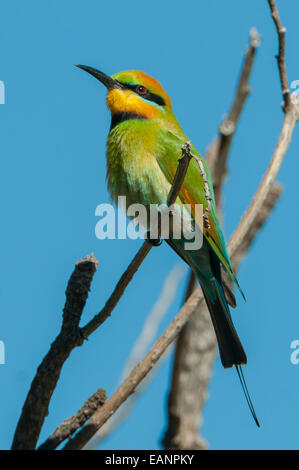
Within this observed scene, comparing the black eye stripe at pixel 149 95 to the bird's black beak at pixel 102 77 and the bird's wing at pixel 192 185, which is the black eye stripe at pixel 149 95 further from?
the bird's wing at pixel 192 185

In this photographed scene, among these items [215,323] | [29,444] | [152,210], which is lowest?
[29,444]

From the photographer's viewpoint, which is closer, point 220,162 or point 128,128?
point 128,128

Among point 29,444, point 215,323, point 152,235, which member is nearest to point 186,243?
point 152,235

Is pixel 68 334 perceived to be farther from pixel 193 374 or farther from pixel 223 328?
pixel 193 374

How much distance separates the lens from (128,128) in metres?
3.12

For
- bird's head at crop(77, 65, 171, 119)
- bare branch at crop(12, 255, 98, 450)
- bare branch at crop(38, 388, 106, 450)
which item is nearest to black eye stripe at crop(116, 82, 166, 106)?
bird's head at crop(77, 65, 171, 119)

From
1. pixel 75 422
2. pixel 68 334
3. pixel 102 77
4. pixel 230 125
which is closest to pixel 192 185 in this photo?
pixel 230 125

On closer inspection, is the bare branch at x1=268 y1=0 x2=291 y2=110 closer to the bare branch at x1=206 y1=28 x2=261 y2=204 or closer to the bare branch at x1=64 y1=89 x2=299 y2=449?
the bare branch at x1=64 y1=89 x2=299 y2=449

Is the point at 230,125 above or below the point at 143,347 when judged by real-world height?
above

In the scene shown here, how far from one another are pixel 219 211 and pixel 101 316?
191cm

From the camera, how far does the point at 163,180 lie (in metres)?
2.90

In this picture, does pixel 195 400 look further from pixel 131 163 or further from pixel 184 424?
pixel 131 163

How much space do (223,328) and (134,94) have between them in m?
1.26

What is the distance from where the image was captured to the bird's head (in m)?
3.26
